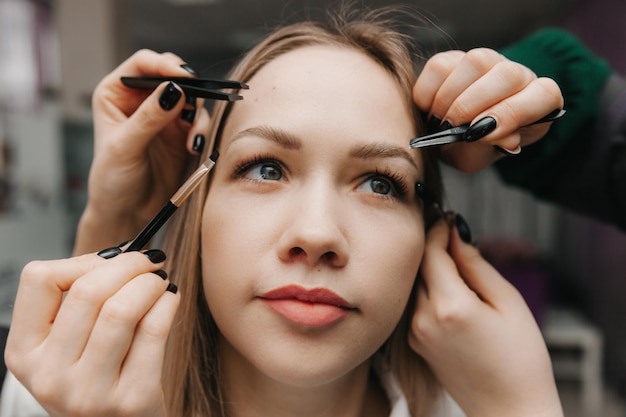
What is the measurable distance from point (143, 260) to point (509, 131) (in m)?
0.46

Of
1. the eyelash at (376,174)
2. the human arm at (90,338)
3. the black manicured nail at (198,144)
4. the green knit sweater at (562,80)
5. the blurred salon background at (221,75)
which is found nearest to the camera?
the human arm at (90,338)

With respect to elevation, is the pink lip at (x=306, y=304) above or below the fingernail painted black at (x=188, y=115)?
below

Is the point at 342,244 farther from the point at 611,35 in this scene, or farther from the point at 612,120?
the point at 611,35

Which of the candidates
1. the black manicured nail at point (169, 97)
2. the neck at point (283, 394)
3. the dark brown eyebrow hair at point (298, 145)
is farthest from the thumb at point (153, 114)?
the neck at point (283, 394)

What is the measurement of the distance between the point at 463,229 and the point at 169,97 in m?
0.49

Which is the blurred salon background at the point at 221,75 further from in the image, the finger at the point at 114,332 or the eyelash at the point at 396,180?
the finger at the point at 114,332

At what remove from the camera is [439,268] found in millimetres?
778

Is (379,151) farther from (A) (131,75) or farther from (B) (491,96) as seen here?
(A) (131,75)

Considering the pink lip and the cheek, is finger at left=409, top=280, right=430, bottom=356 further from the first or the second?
the pink lip

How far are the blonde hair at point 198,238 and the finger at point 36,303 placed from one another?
0.23 metres

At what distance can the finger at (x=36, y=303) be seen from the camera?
537 millimetres

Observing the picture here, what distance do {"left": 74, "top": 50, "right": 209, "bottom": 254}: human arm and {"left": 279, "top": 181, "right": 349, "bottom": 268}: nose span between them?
0.80 ft

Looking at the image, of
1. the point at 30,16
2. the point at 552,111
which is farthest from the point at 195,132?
the point at 30,16

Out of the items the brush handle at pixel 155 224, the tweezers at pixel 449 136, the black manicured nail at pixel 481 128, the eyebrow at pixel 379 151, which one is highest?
the black manicured nail at pixel 481 128
